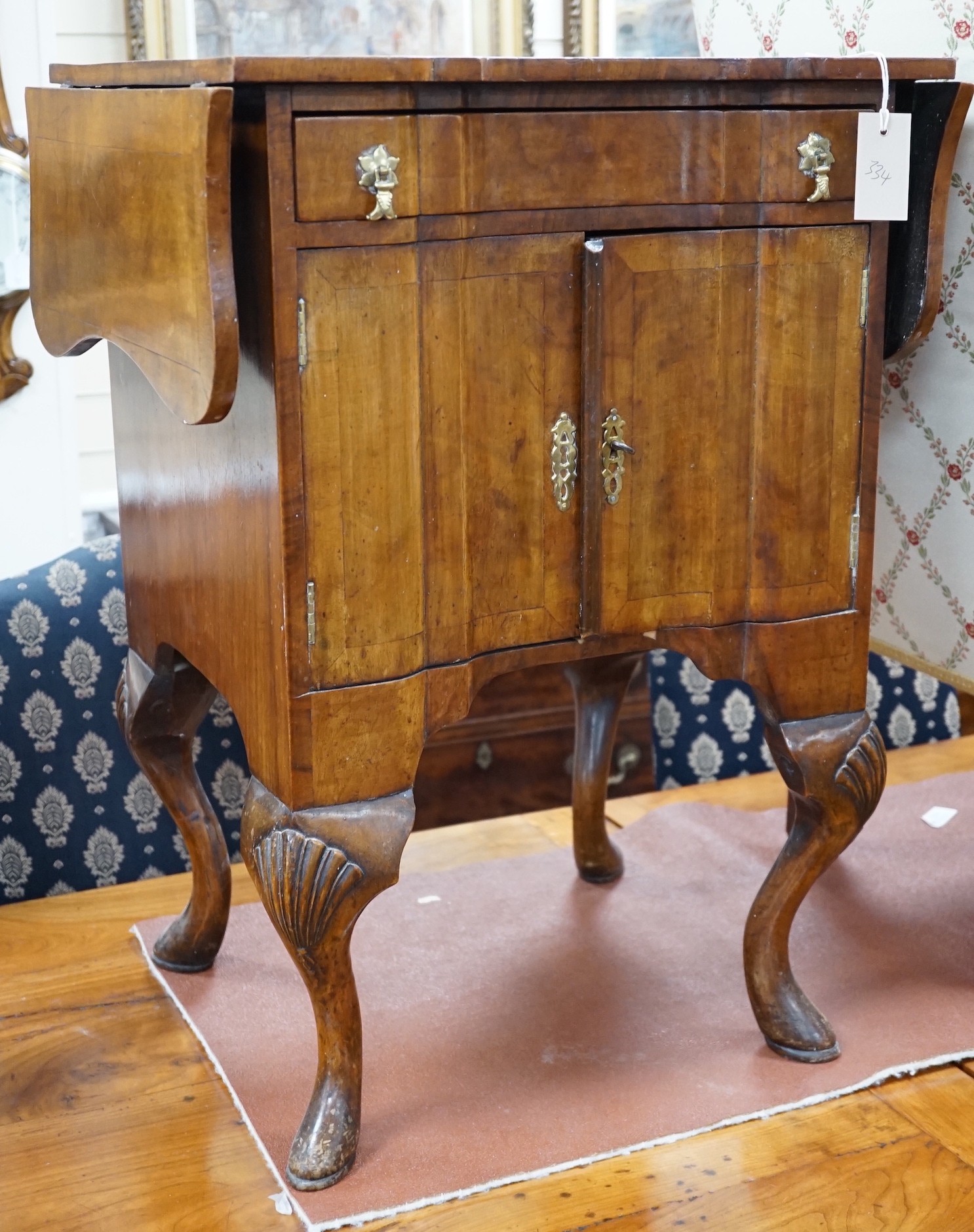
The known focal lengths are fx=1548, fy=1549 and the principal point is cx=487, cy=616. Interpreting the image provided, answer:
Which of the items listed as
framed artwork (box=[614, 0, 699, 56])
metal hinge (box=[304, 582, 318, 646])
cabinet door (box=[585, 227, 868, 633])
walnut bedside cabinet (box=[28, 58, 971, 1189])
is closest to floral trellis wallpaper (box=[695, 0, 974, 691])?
walnut bedside cabinet (box=[28, 58, 971, 1189])

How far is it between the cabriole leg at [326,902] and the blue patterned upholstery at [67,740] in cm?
48

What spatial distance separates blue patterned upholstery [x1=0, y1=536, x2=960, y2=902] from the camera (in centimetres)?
166

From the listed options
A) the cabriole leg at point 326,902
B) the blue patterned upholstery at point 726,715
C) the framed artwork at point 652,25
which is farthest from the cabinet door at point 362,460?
the framed artwork at point 652,25

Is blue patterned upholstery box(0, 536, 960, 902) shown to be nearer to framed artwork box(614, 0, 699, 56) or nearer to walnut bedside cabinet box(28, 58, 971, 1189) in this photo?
walnut bedside cabinet box(28, 58, 971, 1189)

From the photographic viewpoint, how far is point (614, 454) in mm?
1238

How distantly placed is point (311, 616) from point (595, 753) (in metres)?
0.68

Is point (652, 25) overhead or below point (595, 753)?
overhead

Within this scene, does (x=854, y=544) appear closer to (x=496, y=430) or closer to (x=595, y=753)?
(x=496, y=430)

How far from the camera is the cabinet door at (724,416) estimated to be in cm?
122

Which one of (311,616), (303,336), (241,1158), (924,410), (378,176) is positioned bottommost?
(241,1158)

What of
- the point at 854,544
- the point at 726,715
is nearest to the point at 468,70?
the point at 854,544

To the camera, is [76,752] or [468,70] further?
[76,752]

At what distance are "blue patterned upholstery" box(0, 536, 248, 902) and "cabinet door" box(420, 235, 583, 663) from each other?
0.58 meters

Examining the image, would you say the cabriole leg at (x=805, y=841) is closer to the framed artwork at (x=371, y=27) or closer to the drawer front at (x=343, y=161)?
the drawer front at (x=343, y=161)
